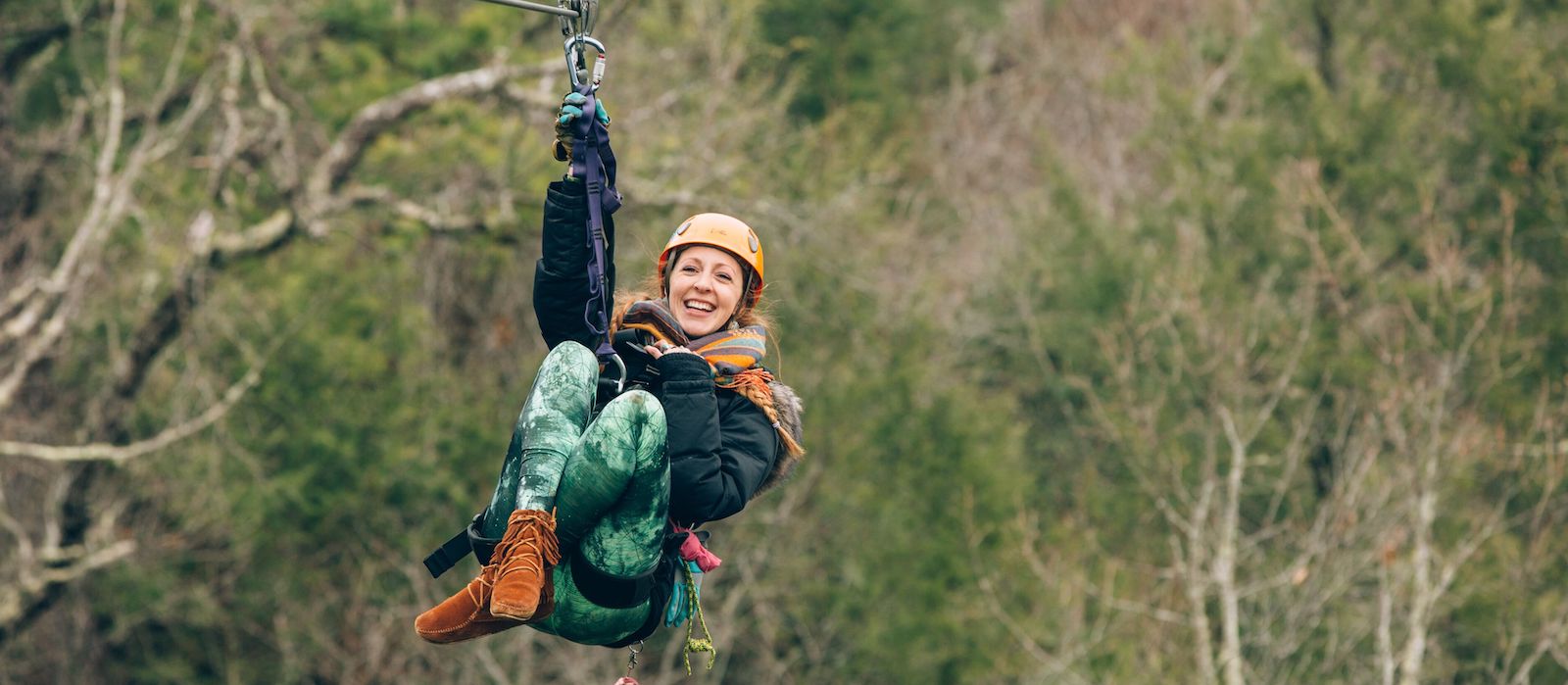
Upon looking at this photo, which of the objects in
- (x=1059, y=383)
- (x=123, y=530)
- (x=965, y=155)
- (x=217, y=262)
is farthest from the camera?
(x=965, y=155)

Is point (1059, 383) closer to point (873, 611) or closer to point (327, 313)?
point (873, 611)

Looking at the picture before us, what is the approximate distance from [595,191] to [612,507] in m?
0.73

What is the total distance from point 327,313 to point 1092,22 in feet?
57.5

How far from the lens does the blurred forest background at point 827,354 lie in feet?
46.4

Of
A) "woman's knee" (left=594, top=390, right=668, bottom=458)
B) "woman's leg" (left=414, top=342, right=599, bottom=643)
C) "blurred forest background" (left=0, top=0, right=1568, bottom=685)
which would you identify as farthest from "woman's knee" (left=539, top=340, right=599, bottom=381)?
"blurred forest background" (left=0, top=0, right=1568, bottom=685)

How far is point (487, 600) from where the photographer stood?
4.52 metres

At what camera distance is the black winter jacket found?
4.70m

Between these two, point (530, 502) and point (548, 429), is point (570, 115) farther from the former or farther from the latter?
point (530, 502)

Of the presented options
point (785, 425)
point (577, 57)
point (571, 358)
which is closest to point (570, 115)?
point (577, 57)

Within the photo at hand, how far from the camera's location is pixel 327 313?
16.9 meters

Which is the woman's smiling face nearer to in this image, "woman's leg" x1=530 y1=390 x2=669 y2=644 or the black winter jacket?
the black winter jacket

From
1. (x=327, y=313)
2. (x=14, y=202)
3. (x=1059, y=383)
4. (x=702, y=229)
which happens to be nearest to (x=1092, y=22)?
(x=1059, y=383)

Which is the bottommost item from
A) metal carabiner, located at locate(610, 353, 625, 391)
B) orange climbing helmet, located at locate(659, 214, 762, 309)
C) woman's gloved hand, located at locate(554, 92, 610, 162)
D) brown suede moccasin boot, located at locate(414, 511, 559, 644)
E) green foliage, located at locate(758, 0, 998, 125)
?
brown suede moccasin boot, located at locate(414, 511, 559, 644)

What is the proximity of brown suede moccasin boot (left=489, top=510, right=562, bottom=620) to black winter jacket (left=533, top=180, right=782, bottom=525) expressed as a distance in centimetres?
35
